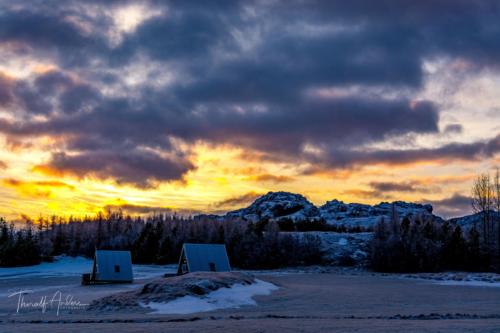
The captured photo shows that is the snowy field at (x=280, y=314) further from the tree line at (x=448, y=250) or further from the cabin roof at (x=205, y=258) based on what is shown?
the tree line at (x=448, y=250)

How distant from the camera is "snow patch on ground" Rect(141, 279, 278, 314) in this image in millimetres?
37122

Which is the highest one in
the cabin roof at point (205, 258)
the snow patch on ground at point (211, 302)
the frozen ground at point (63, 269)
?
the cabin roof at point (205, 258)

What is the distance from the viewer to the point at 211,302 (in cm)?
4066

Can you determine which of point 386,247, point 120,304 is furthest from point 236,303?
point 386,247

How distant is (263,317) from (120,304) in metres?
13.7

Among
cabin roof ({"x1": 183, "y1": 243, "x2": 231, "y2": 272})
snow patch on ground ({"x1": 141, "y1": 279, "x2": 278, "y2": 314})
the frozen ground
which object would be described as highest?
cabin roof ({"x1": 183, "y1": 243, "x2": 231, "y2": 272})

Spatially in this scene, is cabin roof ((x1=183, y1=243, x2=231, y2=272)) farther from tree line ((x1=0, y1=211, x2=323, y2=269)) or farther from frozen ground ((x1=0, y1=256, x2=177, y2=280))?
tree line ((x1=0, y1=211, x2=323, y2=269))

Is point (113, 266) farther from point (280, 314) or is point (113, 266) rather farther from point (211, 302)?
point (280, 314)

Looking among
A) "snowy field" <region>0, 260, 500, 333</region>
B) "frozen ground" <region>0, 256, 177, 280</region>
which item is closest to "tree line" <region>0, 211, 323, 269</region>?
"frozen ground" <region>0, 256, 177, 280</region>

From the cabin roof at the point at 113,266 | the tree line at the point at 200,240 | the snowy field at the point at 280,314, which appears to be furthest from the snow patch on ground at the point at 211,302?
the tree line at the point at 200,240

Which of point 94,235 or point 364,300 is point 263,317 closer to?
point 364,300

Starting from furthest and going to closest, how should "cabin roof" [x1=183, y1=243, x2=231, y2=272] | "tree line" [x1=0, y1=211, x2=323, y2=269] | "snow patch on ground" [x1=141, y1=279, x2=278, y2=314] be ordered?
"tree line" [x1=0, y1=211, x2=323, y2=269]
"cabin roof" [x1=183, y1=243, x2=231, y2=272]
"snow patch on ground" [x1=141, y1=279, x2=278, y2=314]

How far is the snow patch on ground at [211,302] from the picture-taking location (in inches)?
1461

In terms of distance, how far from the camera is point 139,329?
2497cm
